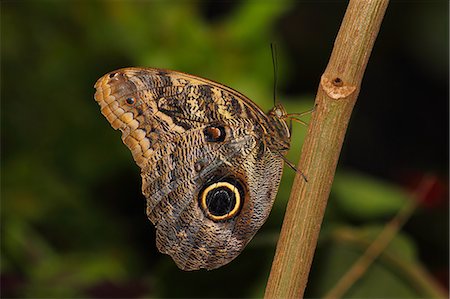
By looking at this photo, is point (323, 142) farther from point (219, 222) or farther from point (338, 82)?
point (219, 222)

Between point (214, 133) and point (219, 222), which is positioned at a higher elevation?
point (214, 133)

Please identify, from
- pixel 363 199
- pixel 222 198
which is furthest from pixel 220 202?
pixel 363 199

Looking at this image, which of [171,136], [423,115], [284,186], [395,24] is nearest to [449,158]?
[423,115]

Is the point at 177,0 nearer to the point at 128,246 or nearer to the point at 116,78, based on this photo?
the point at 128,246

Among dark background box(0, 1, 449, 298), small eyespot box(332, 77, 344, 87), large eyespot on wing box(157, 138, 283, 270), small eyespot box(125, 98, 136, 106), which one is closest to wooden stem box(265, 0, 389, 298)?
small eyespot box(332, 77, 344, 87)

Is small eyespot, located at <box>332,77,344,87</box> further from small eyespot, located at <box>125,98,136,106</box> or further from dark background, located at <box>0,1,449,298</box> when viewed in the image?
dark background, located at <box>0,1,449,298</box>

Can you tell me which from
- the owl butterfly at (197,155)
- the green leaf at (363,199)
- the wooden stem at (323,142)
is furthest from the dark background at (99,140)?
the wooden stem at (323,142)
